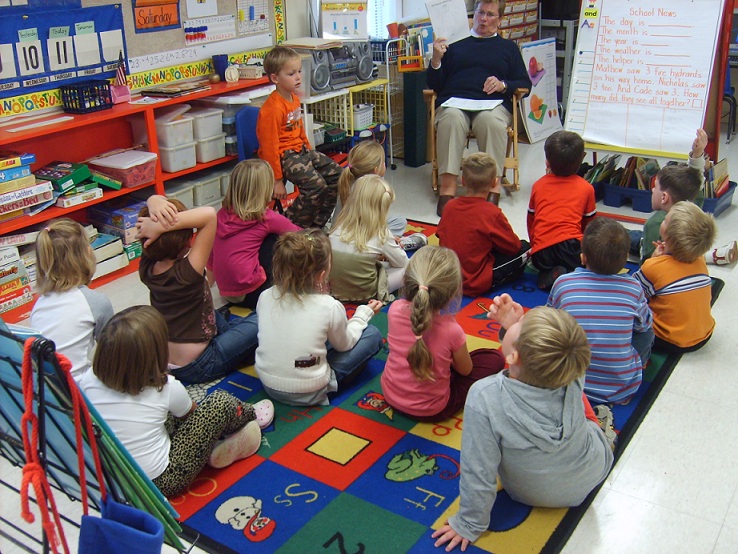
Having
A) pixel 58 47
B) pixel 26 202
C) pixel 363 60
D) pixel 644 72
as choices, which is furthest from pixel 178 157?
pixel 644 72

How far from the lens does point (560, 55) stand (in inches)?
267

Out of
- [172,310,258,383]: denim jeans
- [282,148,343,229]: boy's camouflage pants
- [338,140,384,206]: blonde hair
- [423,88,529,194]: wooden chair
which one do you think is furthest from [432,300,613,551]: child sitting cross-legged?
[423,88,529,194]: wooden chair

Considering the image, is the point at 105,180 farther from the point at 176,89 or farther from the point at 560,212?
→ the point at 560,212

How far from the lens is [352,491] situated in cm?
229

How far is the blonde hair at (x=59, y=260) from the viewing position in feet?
8.21

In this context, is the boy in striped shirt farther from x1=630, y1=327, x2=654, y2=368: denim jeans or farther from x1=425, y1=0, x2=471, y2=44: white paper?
x1=425, y1=0, x2=471, y2=44: white paper

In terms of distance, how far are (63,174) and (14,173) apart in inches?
11.2

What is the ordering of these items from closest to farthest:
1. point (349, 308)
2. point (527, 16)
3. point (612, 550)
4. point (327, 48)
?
point (612, 550), point (349, 308), point (327, 48), point (527, 16)

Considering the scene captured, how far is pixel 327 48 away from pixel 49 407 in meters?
4.00

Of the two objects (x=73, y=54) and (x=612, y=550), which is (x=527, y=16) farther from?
(x=612, y=550)

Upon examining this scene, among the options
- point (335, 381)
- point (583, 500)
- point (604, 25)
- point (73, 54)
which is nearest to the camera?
point (583, 500)

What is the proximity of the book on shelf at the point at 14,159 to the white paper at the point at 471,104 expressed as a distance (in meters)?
2.60

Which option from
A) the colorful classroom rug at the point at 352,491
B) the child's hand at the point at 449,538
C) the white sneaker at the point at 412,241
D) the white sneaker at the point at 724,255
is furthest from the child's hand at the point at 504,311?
the white sneaker at the point at 724,255

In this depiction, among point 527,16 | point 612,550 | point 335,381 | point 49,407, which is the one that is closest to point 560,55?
point 527,16
